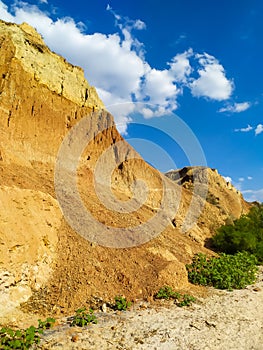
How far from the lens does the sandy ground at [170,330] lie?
625cm

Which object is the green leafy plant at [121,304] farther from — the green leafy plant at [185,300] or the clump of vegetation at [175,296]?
the green leafy plant at [185,300]

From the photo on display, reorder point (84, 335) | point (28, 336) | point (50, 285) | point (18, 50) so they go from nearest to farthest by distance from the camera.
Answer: point (28, 336)
point (84, 335)
point (50, 285)
point (18, 50)

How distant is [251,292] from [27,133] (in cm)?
1331

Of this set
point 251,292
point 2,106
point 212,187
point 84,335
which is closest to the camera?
point 84,335

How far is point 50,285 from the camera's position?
8062 mm

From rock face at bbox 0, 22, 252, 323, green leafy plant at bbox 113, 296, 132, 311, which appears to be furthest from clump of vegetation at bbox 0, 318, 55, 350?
green leafy plant at bbox 113, 296, 132, 311

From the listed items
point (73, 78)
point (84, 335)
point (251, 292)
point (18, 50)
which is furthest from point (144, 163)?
point (84, 335)

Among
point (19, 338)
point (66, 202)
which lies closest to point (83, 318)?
point (19, 338)

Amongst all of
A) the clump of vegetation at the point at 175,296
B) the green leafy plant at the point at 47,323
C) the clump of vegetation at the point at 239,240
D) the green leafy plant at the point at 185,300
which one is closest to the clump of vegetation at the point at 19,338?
the green leafy plant at the point at 47,323

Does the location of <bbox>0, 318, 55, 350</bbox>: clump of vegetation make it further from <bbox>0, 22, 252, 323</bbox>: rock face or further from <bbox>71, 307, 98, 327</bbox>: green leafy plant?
<bbox>71, 307, 98, 327</bbox>: green leafy plant

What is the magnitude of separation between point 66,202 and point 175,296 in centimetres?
577

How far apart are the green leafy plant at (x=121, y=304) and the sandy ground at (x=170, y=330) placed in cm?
17

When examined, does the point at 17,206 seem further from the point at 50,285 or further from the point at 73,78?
the point at 73,78

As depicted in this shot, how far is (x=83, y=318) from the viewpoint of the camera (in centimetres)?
702
